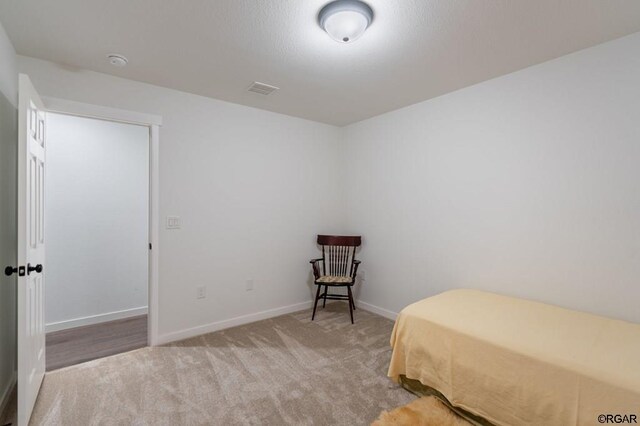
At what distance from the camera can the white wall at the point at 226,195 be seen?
271cm

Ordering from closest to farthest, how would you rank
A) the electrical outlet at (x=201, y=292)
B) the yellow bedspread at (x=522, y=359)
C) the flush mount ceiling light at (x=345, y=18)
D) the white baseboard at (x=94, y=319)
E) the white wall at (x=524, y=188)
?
the yellow bedspread at (x=522, y=359) < the flush mount ceiling light at (x=345, y=18) < the white wall at (x=524, y=188) < the electrical outlet at (x=201, y=292) < the white baseboard at (x=94, y=319)

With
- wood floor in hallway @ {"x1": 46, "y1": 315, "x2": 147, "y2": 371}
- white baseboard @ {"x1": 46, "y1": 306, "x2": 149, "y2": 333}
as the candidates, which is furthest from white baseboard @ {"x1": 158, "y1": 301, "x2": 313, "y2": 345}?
white baseboard @ {"x1": 46, "y1": 306, "x2": 149, "y2": 333}

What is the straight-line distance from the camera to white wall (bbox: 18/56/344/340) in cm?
271

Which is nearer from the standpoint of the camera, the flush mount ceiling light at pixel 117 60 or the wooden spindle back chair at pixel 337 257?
the flush mount ceiling light at pixel 117 60

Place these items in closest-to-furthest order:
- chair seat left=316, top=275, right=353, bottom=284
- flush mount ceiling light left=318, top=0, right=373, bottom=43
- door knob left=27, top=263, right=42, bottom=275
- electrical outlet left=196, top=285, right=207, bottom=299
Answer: flush mount ceiling light left=318, top=0, right=373, bottom=43
door knob left=27, top=263, right=42, bottom=275
electrical outlet left=196, top=285, right=207, bottom=299
chair seat left=316, top=275, right=353, bottom=284

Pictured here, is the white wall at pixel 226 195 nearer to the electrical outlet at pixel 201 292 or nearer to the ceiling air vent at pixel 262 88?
the electrical outlet at pixel 201 292

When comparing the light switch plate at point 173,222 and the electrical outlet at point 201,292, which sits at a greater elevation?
the light switch plate at point 173,222

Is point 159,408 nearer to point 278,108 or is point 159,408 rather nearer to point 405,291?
point 405,291

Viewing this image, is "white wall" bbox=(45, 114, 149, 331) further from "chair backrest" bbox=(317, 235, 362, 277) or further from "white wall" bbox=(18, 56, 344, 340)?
"chair backrest" bbox=(317, 235, 362, 277)

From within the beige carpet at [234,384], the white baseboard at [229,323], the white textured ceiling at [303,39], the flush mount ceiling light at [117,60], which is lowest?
the beige carpet at [234,384]

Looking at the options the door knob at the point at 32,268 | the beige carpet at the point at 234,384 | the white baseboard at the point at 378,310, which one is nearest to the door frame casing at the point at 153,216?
the beige carpet at the point at 234,384

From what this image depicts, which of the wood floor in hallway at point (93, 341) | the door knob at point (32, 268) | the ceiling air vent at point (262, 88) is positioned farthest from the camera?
the ceiling air vent at point (262, 88)

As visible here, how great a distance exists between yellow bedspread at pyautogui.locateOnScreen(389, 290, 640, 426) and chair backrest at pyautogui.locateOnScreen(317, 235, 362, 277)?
1554 millimetres

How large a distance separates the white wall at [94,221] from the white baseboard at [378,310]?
8.81 feet
